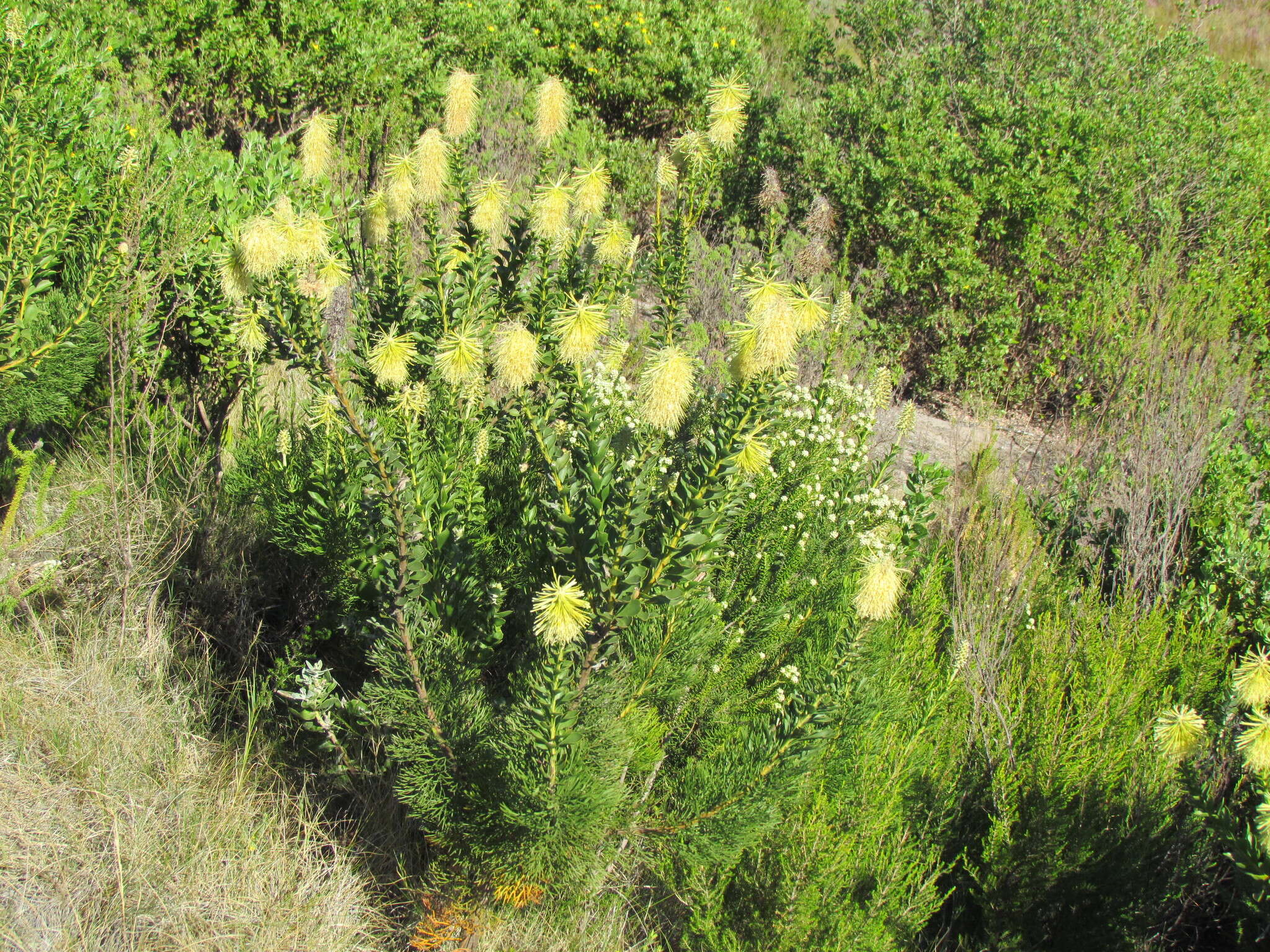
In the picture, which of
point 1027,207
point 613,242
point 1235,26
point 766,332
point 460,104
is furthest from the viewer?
point 1235,26

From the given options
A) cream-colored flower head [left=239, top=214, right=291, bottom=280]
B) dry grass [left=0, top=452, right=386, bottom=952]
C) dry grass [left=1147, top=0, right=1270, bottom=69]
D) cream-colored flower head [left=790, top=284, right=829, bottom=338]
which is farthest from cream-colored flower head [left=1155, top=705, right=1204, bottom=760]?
dry grass [left=1147, top=0, right=1270, bottom=69]

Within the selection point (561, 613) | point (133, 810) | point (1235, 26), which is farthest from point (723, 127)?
point (1235, 26)

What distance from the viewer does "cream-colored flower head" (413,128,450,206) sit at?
226 cm

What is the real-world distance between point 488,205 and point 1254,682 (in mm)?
2050

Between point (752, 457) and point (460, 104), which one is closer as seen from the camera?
point (752, 457)

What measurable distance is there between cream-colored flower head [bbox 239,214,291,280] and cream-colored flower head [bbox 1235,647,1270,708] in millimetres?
2161

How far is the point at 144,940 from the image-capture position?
204 cm

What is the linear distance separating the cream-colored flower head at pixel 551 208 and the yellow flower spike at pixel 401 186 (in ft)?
1.08

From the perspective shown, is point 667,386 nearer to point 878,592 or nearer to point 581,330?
point 581,330

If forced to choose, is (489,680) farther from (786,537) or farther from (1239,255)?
(1239,255)

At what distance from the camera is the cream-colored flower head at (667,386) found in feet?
5.36

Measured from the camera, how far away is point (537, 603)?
1.57 meters

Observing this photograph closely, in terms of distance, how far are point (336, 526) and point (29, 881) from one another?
3.49 feet

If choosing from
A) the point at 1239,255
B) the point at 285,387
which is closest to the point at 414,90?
the point at 285,387
